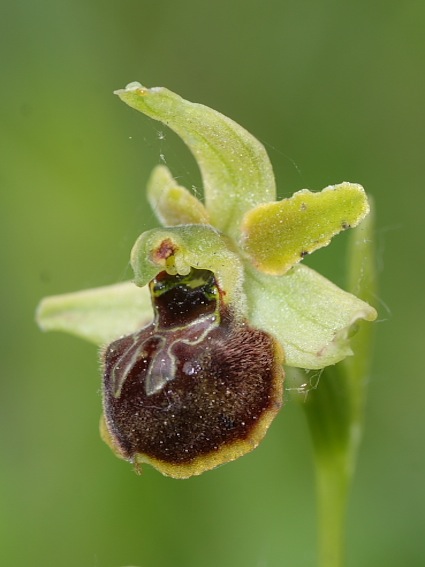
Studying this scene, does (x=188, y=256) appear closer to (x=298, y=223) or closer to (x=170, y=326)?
(x=170, y=326)

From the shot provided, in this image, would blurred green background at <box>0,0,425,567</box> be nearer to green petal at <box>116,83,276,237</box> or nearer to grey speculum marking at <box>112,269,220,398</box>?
green petal at <box>116,83,276,237</box>

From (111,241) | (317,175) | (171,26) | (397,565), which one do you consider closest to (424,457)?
(397,565)

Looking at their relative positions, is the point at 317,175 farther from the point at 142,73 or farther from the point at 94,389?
the point at 94,389

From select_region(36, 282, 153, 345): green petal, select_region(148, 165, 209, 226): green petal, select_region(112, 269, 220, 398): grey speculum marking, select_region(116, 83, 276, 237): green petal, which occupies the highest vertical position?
select_region(116, 83, 276, 237): green petal

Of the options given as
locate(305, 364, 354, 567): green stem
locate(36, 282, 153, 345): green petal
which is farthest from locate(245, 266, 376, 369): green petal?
locate(36, 282, 153, 345): green petal

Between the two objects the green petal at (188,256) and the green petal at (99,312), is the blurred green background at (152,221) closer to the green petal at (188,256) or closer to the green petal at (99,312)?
the green petal at (99,312)

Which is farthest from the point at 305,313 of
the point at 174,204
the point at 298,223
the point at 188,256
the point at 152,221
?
the point at 152,221
